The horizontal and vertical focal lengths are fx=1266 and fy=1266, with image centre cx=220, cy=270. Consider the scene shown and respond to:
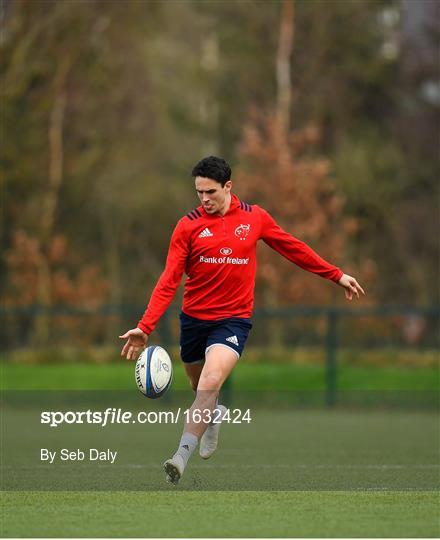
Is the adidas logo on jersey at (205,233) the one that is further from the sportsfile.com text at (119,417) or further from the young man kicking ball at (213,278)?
the sportsfile.com text at (119,417)

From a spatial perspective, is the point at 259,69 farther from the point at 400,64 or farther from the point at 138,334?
the point at 138,334

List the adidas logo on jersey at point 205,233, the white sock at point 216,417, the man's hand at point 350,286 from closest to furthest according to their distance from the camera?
the adidas logo on jersey at point 205,233 < the man's hand at point 350,286 < the white sock at point 216,417

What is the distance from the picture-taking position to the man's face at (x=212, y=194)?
→ 8.62 metres

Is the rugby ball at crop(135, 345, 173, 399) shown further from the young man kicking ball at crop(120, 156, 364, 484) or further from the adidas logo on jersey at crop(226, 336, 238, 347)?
the adidas logo on jersey at crop(226, 336, 238, 347)

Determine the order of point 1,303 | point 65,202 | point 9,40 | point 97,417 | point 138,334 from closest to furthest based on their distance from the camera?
point 138,334, point 97,417, point 9,40, point 1,303, point 65,202

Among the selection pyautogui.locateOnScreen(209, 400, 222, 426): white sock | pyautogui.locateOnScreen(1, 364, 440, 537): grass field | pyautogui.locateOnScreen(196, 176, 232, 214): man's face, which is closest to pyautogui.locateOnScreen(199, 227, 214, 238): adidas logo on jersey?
pyautogui.locateOnScreen(196, 176, 232, 214): man's face

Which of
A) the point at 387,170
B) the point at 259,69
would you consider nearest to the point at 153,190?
the point at 259,69

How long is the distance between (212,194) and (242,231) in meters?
0.37

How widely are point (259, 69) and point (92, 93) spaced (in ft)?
15.7

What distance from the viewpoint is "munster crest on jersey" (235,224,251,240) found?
884cm

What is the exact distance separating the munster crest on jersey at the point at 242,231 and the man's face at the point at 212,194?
184 mm

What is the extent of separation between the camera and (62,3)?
26.7m

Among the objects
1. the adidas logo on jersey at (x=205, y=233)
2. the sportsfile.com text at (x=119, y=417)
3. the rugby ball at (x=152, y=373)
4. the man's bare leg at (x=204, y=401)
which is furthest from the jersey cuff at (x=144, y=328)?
the sportsfile.com text at (x=119, y=417)

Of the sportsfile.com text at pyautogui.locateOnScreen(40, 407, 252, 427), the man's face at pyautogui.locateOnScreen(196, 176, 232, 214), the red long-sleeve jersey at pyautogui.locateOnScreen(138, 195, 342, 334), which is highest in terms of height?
the man's face at pyautogui.locateOnScreen(196, 176, 232, 214)
